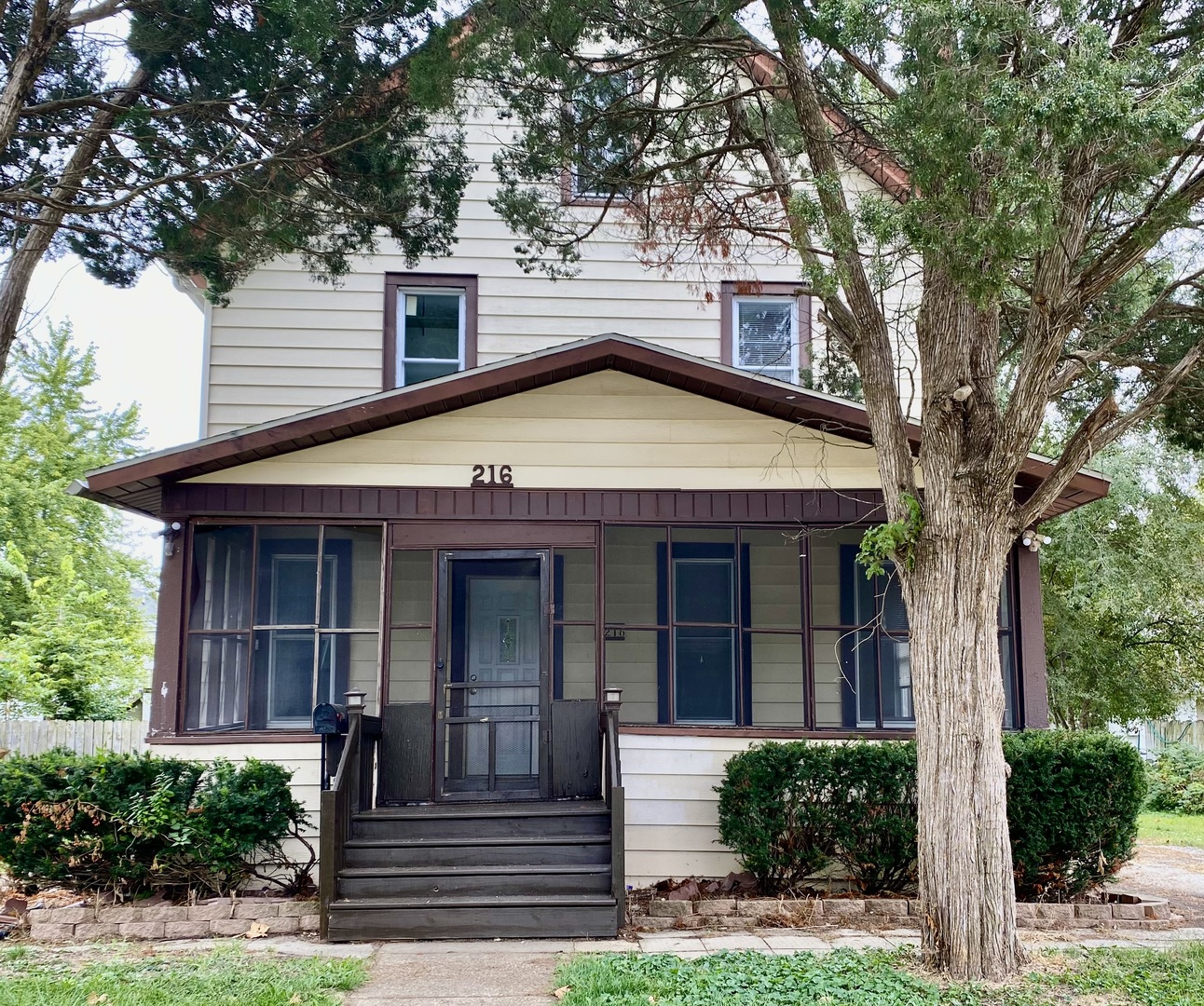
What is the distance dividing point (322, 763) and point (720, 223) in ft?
18.9

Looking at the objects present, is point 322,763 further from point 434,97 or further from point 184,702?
point 434,97

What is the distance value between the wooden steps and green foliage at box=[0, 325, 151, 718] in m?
12.5

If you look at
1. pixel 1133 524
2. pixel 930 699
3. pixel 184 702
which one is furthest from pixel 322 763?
pixel 1133 524

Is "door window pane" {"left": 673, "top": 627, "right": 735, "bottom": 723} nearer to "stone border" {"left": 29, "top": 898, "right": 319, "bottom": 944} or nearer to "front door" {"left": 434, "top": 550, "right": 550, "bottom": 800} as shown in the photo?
"front door" {"left": 434, "top": 550, "right": 550, "bottom": 800}

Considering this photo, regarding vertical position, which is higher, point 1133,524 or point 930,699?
point 1133,524

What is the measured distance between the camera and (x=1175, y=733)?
64.4 ft

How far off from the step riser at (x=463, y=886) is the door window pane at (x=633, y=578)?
468 cm

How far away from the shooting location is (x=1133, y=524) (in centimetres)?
1606

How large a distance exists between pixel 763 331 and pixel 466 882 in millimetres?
6723

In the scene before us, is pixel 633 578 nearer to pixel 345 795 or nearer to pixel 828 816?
pixel 828 816

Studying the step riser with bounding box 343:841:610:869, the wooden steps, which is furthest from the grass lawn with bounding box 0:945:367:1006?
the step riser with bounding box 343:841:610:869

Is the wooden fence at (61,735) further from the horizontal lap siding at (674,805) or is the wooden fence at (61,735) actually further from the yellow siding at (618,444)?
the horizontal lap siding at (674,805)

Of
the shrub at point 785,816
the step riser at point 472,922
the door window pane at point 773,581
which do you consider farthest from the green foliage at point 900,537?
the door window pane at point 773,581

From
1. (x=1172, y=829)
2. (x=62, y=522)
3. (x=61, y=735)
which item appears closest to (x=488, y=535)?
(x=61, y=735)
